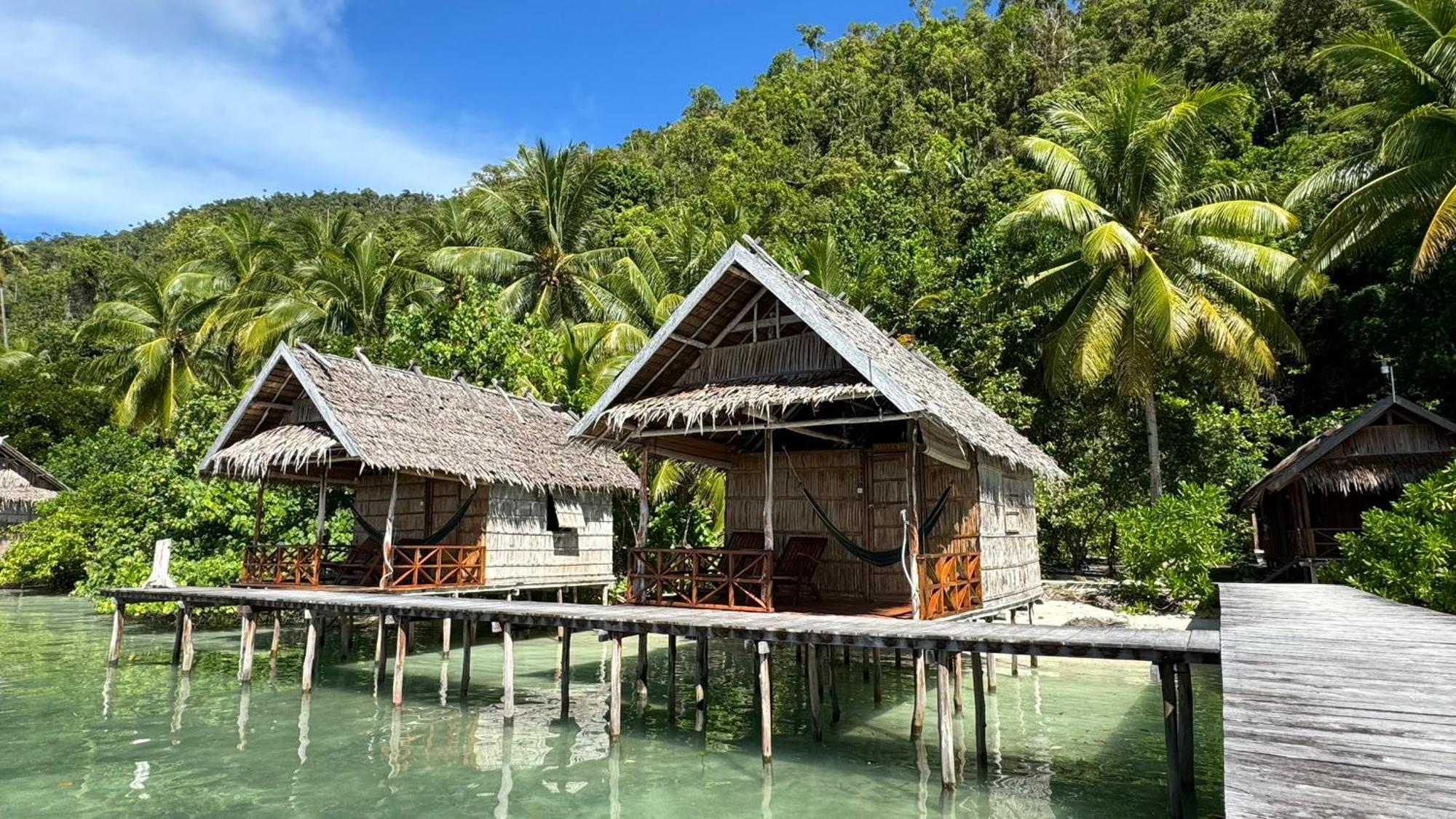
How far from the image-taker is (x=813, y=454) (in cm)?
1244

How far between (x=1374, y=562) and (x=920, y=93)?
94.0ft

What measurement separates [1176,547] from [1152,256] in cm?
641

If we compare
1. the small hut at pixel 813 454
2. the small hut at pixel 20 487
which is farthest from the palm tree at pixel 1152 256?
the small hut at pixel 20 487

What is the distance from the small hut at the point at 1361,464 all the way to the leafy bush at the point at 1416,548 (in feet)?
15.9

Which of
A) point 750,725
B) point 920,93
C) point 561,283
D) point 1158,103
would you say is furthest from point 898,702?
point 920,93

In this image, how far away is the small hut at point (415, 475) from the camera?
1391cm

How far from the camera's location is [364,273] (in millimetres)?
25000

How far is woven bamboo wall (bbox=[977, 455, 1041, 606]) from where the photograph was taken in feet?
37.5

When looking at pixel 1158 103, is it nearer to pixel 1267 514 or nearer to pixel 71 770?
pixel 1267 514

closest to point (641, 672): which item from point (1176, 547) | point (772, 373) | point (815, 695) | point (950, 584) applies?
point (815, 695)

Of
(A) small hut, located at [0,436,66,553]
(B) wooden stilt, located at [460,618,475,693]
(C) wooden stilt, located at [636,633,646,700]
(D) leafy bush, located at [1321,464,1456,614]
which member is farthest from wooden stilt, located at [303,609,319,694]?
(A) small hut, located at [0,436,66,553]

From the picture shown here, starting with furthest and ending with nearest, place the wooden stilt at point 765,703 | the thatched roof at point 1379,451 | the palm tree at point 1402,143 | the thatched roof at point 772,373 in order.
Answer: the thatched roof at point 1379,451 < the palm tree at point 1402,143 < the thatched roof at point 772,373 < the wooden stilt at point 765,703

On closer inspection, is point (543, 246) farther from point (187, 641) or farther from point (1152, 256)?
point (1152, 256)

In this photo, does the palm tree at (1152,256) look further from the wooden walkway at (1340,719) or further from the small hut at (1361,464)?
the wooden walkway at (1340,719)
